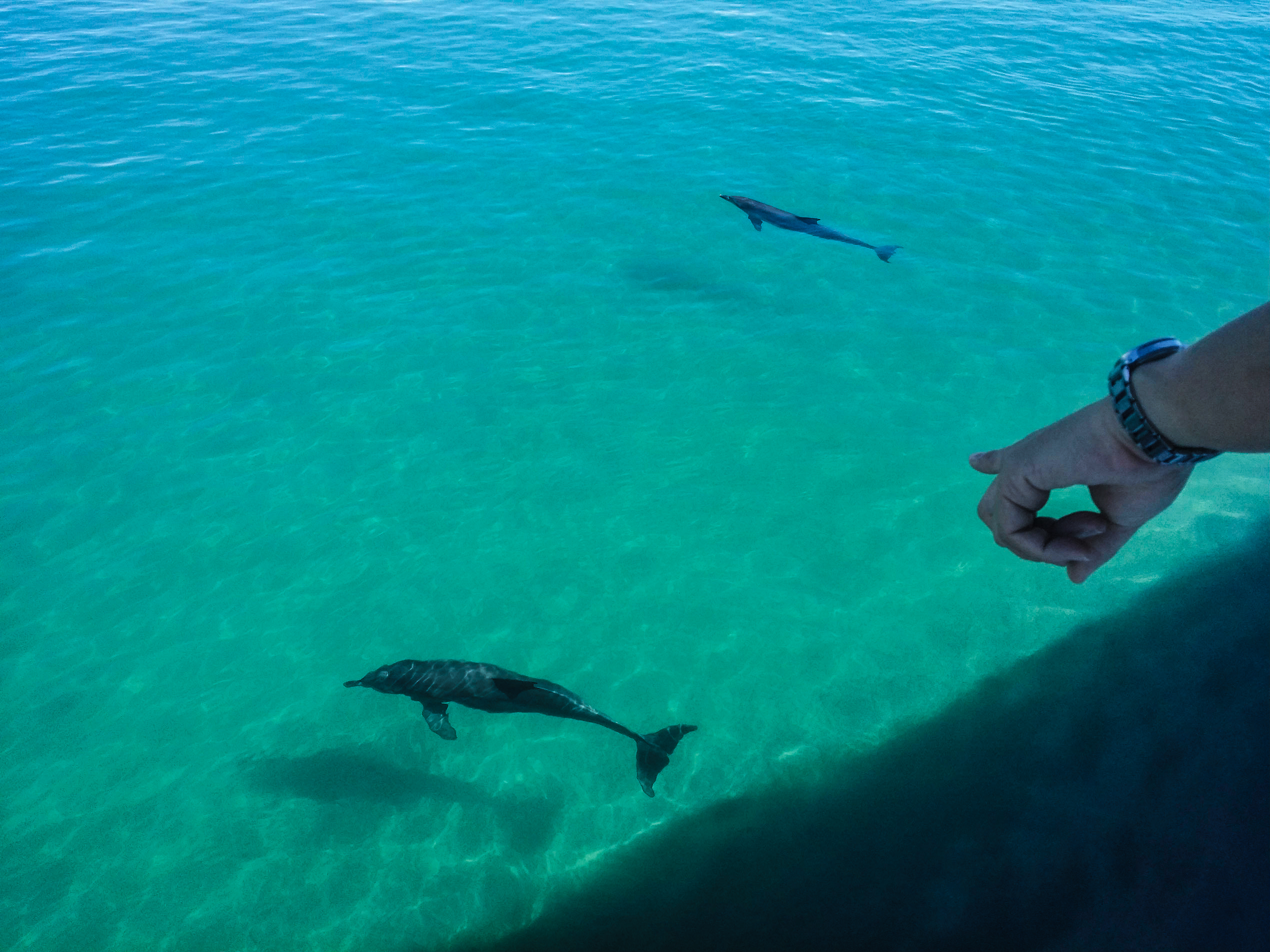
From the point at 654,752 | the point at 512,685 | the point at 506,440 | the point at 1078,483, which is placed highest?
the point at 1078,483

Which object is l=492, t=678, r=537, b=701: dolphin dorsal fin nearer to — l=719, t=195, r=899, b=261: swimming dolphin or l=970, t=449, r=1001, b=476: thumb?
l=970, t=449, r=1001, b=476: thumb

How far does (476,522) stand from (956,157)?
16.1m

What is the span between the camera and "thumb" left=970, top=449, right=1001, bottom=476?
11.0 ft

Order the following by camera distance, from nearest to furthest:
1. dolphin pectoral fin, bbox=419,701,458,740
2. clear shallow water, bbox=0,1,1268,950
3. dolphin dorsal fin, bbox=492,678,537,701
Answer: dolphin dorsal fin, bbox=492,678,537,701
dolphin pectoral fin, bbox=419,701,458,740
clear shallow water, bbox=0,1,1268,950

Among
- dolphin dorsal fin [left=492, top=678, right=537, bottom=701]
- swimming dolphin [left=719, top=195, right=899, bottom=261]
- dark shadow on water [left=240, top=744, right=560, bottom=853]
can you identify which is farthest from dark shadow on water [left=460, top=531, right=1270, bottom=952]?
swimming dolphin [left=719, top=195, right=899, bottom=261]

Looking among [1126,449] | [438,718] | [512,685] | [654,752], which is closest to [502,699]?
[512,685]

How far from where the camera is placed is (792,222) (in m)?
14.1

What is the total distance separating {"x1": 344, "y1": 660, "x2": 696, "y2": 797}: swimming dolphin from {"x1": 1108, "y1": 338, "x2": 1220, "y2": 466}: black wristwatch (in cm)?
643

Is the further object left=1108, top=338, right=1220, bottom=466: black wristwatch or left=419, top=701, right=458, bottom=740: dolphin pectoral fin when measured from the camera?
left=419, top=701, right=458, bottom=740: dolphin pectoral fin

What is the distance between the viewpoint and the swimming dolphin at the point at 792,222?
13.3 m

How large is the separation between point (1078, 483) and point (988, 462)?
550 millimetres

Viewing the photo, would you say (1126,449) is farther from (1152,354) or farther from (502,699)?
(502,699)

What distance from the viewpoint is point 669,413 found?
13570mm

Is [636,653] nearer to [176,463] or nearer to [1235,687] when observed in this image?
[1235,687]
